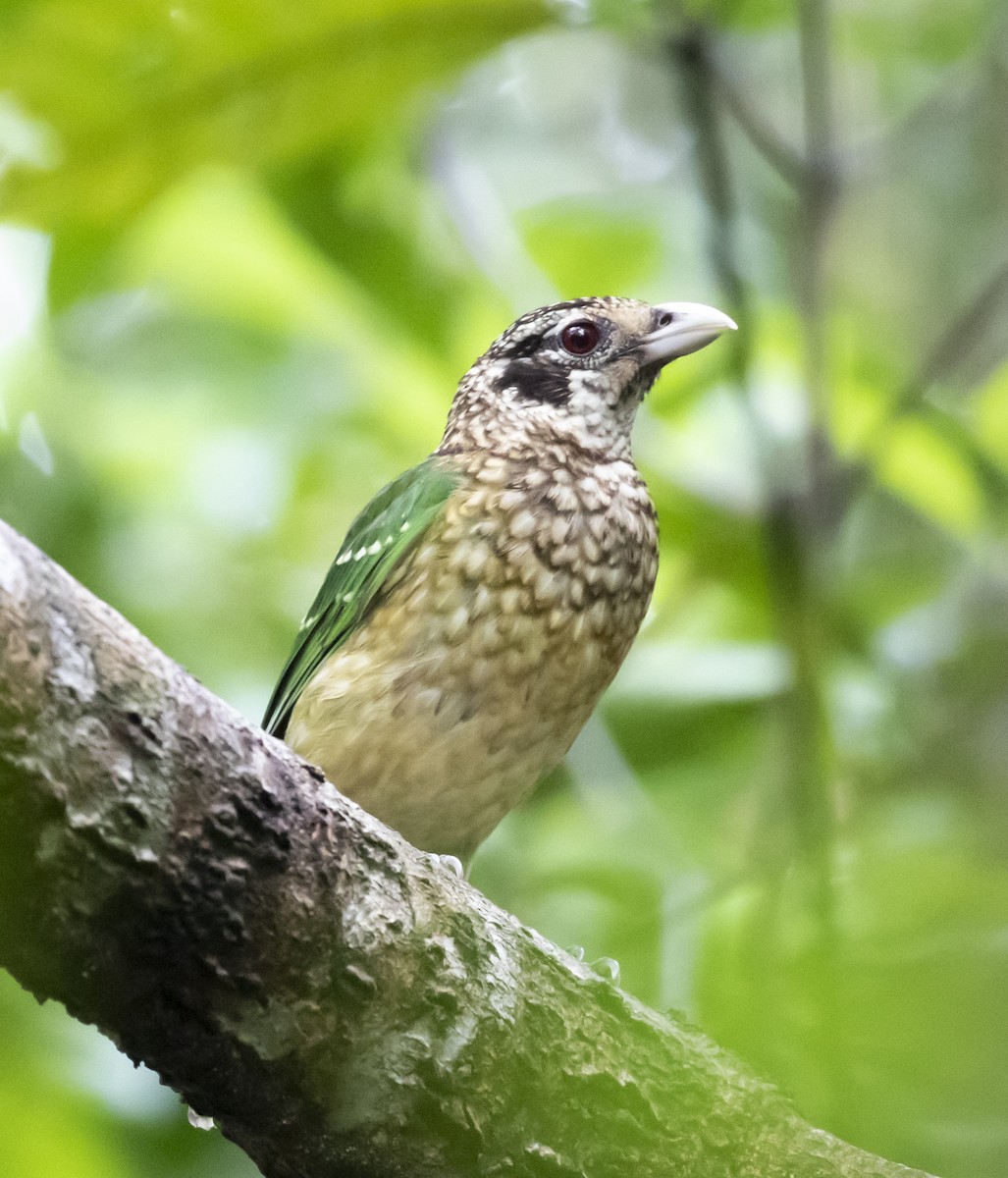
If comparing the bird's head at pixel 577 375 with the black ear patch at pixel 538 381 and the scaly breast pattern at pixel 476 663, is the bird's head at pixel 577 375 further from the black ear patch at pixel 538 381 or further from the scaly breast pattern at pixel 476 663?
the scaly breast pattern at pixel 476 663

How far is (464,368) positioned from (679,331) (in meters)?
0.93

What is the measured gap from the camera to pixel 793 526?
394cm

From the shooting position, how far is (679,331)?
4.11 metres

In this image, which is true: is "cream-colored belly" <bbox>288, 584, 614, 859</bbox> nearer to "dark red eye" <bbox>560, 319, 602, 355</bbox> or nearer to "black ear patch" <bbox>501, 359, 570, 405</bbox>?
A: "black ear patch" <bbox>501, 359, 570, 405</bbox>

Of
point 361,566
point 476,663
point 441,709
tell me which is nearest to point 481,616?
point 476,663

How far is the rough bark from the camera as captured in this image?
1.87 metres

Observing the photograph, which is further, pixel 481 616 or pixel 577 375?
pixel 577 375

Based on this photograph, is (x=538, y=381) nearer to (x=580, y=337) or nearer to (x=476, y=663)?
(x=580, y=337)

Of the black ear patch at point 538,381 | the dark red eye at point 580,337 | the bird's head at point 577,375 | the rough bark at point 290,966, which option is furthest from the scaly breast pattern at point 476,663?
the rough bark at point 290,966

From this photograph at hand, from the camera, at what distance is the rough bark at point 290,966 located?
187cm

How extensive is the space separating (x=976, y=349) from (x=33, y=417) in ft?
11.8

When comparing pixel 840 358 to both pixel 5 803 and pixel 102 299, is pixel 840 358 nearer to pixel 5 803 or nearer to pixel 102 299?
pixel 102 299

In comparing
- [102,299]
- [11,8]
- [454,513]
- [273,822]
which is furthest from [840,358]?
[273,822]

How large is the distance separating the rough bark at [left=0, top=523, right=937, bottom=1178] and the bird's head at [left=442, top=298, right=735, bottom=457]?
69.4 inches
